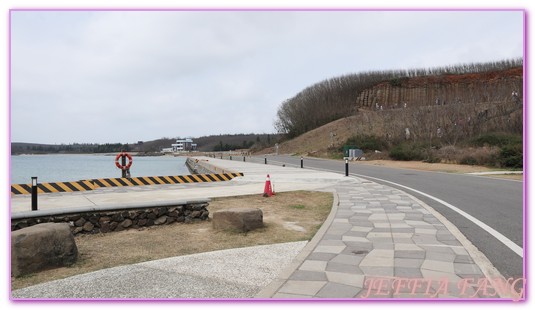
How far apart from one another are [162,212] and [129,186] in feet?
26.7

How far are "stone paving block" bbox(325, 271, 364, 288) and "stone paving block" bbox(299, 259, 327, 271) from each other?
0.20m

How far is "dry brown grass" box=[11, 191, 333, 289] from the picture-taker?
17.6ft

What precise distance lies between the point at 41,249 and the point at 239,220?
10.6 feet

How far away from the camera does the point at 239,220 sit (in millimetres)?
7168

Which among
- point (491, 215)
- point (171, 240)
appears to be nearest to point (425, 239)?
point (491, 215)

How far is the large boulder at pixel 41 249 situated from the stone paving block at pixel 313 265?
3.26 m

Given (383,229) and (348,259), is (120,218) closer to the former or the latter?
(348,259)

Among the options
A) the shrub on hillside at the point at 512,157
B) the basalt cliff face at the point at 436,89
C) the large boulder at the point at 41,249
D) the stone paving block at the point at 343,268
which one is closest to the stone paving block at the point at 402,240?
the stone paving block at the point at 343,268

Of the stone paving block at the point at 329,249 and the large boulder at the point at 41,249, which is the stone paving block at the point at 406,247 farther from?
the large boulder at the point at 41,249

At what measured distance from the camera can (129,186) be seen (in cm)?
1557

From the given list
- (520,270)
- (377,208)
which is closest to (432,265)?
(520,270)

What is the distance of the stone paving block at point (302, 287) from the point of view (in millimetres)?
4000

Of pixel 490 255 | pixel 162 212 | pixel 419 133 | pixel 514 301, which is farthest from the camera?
pixel 419 133

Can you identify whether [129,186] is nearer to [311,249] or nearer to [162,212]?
[162,212]
